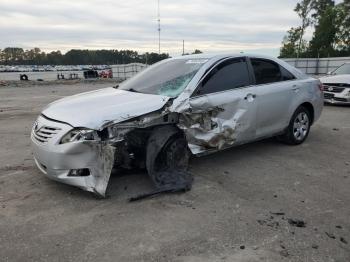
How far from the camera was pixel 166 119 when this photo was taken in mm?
5047

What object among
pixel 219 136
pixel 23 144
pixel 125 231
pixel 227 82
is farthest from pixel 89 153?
pixel 23 144

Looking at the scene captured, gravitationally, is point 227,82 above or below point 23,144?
above

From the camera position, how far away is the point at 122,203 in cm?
461

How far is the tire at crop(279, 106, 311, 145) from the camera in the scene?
275 inches

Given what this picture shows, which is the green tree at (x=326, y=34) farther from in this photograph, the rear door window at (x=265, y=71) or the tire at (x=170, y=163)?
the tire at (x=170, y=163)

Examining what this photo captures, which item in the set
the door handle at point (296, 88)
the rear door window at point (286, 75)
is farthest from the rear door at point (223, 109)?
the door handle at point (296, 88)

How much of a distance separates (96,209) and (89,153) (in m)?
0.62

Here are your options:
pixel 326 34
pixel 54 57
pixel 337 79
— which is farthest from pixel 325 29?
pixel 54 57

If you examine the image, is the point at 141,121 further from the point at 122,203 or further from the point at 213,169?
the point at 213,169

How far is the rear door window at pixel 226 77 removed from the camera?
554 centimetres

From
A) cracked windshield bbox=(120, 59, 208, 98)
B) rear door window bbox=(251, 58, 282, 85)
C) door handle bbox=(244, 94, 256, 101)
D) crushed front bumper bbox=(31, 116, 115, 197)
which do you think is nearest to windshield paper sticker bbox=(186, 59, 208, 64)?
cracked windshield bbox=(120, 59, 208, 98)

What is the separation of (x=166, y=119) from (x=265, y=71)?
7.60 feet

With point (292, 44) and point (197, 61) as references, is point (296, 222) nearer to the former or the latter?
point (197, 61)

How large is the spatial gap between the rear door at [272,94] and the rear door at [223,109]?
0.18 m
